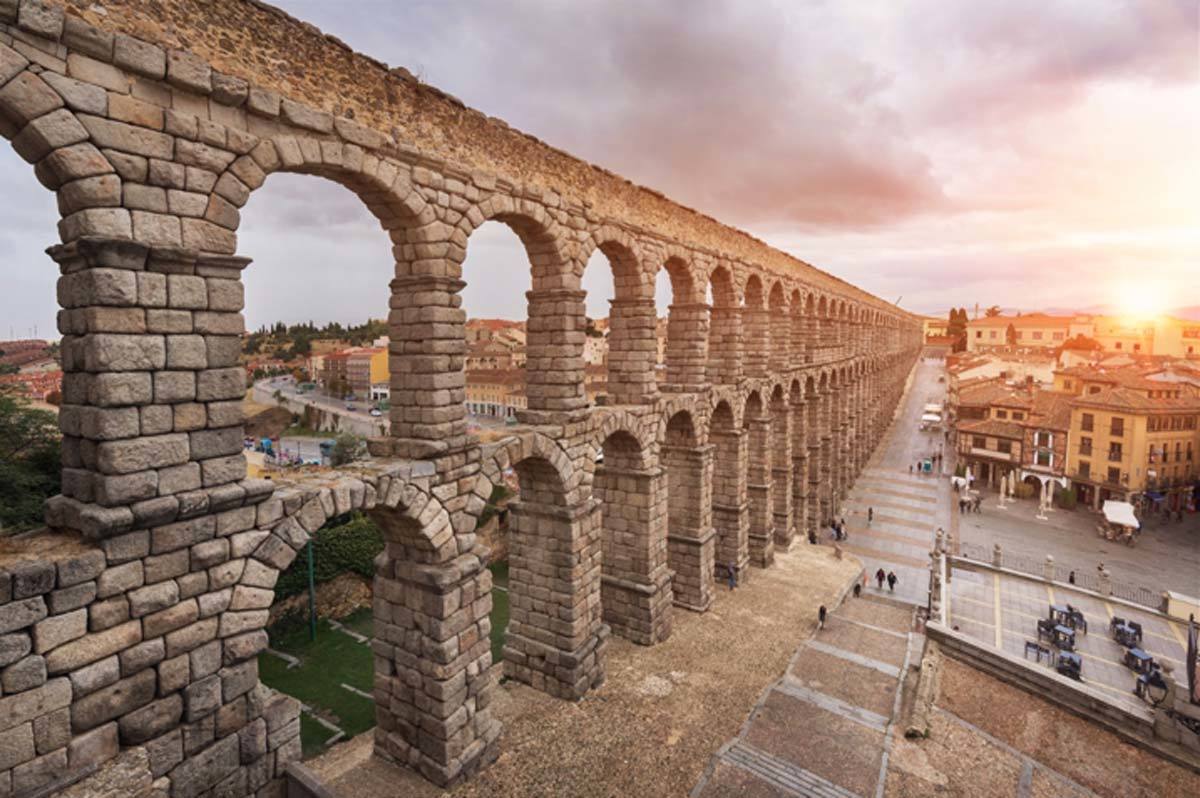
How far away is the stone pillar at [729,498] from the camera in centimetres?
2145

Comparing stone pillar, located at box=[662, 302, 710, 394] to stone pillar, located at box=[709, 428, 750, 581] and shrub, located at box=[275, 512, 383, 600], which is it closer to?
stone pillar, located at box=[709, 428, 750, 581]

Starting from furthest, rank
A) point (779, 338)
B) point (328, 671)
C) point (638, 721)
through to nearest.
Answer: point (779, 338) < point (328, 671) < point (638, 721)

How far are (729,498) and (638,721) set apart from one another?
9646 millimetres

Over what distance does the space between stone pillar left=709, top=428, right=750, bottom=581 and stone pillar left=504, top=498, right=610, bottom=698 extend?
26.8ft

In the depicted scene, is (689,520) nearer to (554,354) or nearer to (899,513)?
(554,354)

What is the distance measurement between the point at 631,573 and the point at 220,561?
1153 centimetres

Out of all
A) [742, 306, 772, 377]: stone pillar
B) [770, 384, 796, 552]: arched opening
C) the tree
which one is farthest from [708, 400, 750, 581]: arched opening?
the tree

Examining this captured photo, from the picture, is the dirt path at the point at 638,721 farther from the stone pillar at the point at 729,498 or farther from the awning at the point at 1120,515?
the awning at the point at 1120,515

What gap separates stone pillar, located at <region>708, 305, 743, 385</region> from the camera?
21.1 m

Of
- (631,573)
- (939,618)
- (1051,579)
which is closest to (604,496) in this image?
(631,573)

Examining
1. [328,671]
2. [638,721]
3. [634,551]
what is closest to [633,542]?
[634,551]

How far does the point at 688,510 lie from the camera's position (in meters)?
19.3

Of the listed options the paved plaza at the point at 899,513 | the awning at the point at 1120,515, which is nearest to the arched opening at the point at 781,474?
the paved plaza at the point at 899,513

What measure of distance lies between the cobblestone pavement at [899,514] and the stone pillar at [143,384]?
85.2ft
